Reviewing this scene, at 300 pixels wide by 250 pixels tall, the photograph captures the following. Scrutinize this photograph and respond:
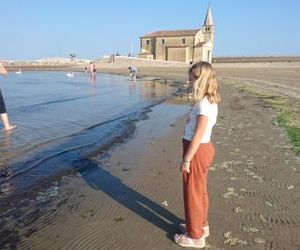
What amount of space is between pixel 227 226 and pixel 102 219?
5.52ft

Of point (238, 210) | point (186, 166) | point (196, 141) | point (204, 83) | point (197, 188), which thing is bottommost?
point (238, 210)

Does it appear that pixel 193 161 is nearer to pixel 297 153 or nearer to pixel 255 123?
pixel 297 153

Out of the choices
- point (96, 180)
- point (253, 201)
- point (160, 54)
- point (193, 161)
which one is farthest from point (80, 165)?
point (160, 54)

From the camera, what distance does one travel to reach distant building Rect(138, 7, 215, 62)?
9538 centimetres

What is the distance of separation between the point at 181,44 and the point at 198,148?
96.3 m

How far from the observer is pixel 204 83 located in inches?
157

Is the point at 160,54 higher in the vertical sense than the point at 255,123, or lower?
lower

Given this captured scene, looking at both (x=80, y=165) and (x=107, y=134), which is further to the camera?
(x=107, y=134)

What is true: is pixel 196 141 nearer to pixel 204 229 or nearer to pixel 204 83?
pixel 204 83

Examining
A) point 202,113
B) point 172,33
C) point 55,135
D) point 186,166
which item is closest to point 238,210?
point 186,166

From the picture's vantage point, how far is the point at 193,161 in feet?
13.4

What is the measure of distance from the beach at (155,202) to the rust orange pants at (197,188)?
0.96 ft

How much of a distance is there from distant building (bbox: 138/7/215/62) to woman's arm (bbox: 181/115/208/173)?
90.6 m

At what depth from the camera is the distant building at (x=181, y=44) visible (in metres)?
95.4
